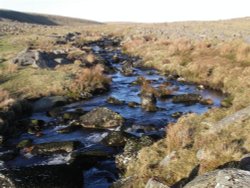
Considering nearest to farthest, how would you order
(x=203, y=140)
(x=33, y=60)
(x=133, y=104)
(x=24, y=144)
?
(x=203, y=140)
(x=24, y=144)
(x=133, y=104)
(x=33, y=60)

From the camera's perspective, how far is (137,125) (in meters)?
27.4

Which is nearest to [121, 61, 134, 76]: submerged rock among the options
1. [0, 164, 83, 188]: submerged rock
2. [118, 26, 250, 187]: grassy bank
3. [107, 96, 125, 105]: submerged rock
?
[118, 26, 250, 187]: grassy bank

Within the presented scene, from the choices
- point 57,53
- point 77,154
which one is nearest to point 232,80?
point 77,154

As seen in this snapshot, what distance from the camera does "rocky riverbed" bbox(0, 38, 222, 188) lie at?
64.0ft

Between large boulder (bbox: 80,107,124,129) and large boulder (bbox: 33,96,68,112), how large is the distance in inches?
225

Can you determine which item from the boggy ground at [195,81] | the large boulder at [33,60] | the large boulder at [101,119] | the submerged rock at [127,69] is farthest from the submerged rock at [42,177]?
the large boulder at [33,60]

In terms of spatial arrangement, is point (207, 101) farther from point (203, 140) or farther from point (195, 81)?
point (203, 140)

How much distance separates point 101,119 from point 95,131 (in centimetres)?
131

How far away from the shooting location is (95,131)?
27.2 meters

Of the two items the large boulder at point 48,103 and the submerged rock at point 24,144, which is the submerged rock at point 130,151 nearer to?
the submerged rock at point 24,144

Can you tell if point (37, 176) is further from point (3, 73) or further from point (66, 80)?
point (3, 73)

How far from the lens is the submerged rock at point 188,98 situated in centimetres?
3341

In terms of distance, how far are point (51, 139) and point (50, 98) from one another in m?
9.88

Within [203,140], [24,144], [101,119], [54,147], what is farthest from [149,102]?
[203,140]
